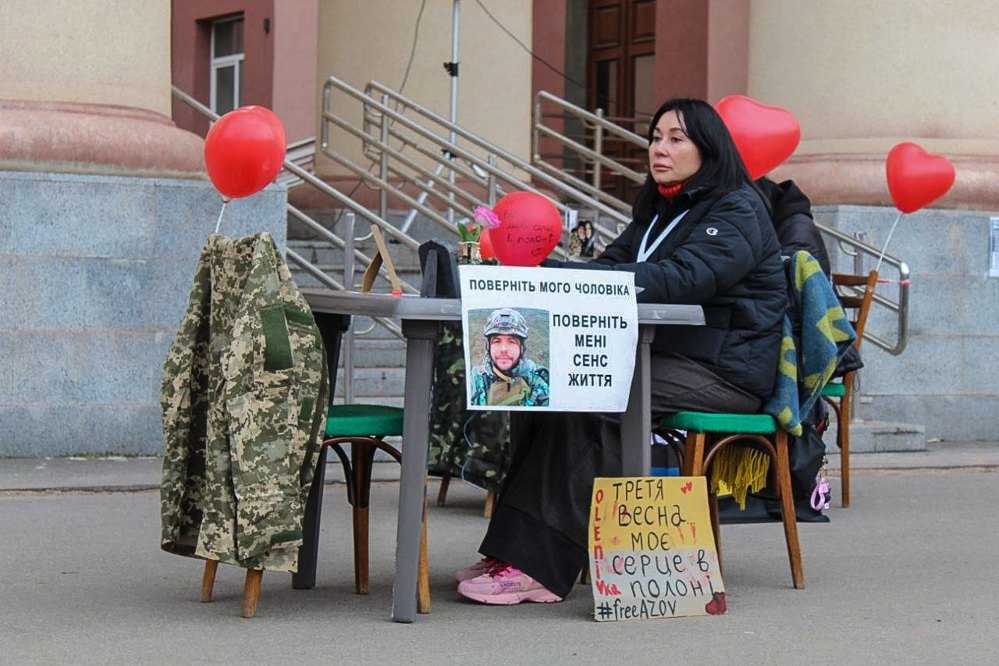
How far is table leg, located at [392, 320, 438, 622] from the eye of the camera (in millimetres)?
5207

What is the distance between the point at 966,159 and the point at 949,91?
0.45 m

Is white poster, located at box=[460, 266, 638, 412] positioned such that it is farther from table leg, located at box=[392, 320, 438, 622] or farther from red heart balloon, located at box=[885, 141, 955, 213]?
red heart balloon, located at box=[885, 141, 955, 213]

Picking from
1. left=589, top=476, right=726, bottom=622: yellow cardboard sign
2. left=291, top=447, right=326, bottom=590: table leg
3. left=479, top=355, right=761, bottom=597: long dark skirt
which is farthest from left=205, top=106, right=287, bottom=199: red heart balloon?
left=589, top=476, right=726, bottom=622: yellow cardboard sign

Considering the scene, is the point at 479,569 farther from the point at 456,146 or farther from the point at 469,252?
the point at 456,146

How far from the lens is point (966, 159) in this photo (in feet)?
39.5

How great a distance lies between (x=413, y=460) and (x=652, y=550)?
75 cm

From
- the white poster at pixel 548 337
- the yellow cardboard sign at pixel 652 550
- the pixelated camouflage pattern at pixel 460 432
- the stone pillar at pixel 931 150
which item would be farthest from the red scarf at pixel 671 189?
the stone pillar at pixel 931 150

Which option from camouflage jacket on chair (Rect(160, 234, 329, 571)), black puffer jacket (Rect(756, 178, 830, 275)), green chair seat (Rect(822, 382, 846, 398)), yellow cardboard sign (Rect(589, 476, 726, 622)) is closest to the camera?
camouflage jacket on chair (Rect(160, 234, 329, 571))

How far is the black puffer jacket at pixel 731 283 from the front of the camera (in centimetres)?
562

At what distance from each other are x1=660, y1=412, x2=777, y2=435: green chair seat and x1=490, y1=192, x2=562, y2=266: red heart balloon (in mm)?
656

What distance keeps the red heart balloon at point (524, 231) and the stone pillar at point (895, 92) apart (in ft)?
21.5

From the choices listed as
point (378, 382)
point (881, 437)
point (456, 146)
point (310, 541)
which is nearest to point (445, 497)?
point (310, 541)

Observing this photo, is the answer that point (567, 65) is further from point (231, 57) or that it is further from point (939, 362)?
point (939, 362)

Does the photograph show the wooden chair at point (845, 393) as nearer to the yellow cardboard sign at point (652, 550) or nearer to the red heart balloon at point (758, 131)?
the red heart balloon at point (758, 131)
